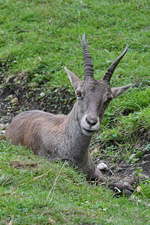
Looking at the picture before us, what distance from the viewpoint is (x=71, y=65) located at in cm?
998

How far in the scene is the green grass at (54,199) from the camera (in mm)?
3600

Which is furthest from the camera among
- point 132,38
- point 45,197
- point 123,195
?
point 132,38

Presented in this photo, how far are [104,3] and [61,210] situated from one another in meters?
10.9

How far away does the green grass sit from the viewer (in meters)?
3.60

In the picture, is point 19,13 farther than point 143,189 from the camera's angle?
Yes

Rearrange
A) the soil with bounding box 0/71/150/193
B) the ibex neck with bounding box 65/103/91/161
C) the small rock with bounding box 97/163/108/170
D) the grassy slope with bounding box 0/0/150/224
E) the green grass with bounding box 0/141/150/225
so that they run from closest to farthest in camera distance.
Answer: the green grass with bounding box 0/141/150/225 → the grassy slope with bounding box 0/0/150/224 → the ibex neck with bounding box 65/103/91/161 → the small rock with bounding box 97/163/108/170 → the soil with bounding box 0/71/150/193

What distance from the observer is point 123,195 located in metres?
5.52

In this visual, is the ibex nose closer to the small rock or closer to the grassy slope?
the grassy slope

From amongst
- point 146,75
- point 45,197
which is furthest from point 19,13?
point 45,197

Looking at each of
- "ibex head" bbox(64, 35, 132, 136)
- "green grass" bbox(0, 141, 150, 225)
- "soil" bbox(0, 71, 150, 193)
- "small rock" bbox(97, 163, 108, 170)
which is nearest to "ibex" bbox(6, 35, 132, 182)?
"ibex head" bbox(64, 35, 132, 136)

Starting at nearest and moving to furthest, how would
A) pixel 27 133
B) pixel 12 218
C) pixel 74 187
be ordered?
pixel 12 218 → pixel 74 187 → pixel 27 133

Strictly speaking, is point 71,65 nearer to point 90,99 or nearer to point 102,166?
Answer: point 102,166

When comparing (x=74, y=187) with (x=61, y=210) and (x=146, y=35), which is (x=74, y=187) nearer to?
(x=61, y=210)

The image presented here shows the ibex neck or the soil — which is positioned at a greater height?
the ibex neck
